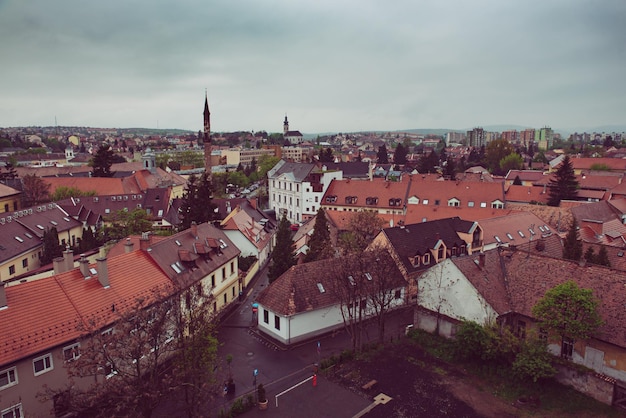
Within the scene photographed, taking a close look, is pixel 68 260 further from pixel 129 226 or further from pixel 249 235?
pixel 249 235

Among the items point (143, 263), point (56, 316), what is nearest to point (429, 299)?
point (143, 263)

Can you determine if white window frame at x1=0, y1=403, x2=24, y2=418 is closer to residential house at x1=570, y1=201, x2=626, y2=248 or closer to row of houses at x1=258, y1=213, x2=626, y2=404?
row of houses at x1=258, y1=213, x2=626, y2=404

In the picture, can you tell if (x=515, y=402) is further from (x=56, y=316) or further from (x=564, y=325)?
(x=56, y=316)

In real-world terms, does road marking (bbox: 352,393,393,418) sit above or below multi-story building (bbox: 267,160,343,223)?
below

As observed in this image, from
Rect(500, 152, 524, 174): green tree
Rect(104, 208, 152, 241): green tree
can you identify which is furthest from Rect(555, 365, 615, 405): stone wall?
Rect(500, 152, 524, 174): green tree

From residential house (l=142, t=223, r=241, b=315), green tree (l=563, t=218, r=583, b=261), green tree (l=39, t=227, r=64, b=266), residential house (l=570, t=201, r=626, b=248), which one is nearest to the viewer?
residential house (l=142, t=223, r=241, b=315)

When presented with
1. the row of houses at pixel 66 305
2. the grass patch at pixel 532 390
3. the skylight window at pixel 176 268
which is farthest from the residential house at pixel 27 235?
the grass patch at pixel 532 390

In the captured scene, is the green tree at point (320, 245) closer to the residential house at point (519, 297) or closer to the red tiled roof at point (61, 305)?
the residential house at point (519, 297)
